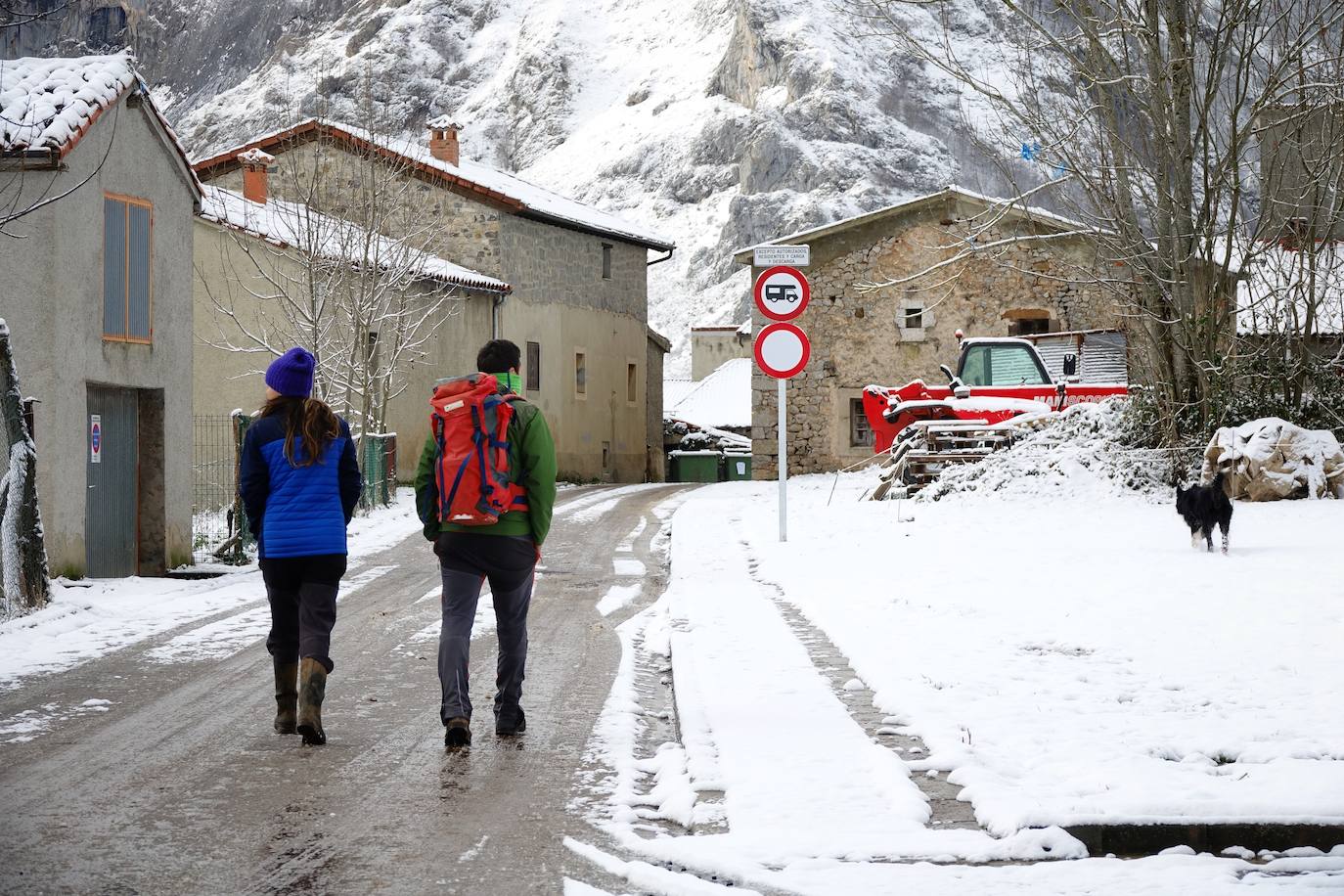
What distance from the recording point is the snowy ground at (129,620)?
890 cm

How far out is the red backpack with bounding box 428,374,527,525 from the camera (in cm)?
625

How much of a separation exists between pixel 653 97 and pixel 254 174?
112 metres

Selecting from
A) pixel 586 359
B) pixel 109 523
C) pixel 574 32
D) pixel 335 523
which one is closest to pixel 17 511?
pixel 109 523

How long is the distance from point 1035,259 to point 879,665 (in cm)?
2343

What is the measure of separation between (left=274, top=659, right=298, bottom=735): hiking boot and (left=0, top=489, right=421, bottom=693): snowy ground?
3.89 ft

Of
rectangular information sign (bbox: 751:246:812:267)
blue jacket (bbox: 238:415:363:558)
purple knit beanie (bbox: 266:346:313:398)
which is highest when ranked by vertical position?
rectangular information sign (bbox: 751:246:812:267)

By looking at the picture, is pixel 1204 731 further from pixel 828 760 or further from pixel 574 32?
pixel 574 32

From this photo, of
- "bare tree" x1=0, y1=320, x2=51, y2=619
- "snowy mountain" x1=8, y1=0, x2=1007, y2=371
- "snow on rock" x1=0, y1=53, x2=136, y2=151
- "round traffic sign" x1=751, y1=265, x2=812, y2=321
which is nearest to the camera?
"bare tree" x1=0, y1=320, x2=51, y2=619

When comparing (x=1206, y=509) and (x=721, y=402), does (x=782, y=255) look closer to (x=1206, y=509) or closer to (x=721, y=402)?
(x=1206, y=509)

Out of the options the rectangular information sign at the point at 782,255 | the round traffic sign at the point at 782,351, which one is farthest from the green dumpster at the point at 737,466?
the round traffic sign at the point at 782,351

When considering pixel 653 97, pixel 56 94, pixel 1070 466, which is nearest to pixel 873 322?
pixel 1070 466

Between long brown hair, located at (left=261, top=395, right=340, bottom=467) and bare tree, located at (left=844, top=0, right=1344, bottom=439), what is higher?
bare tree, located at (left=844, top=0, right=1344, bottom=439)

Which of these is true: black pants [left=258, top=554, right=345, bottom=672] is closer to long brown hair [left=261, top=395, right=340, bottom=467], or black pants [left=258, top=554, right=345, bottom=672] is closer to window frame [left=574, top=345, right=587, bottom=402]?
long brown hair [left=261, top=395, right=340, bottom=467]

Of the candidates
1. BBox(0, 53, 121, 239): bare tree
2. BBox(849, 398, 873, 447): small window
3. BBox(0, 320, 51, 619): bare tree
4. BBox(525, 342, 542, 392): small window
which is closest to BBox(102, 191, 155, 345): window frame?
BBox(0, 53, 121, 239): bare tree
